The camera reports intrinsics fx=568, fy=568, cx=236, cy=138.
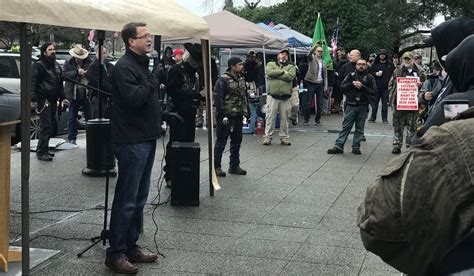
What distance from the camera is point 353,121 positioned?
11.0m

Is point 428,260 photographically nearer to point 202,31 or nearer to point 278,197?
point 202,31

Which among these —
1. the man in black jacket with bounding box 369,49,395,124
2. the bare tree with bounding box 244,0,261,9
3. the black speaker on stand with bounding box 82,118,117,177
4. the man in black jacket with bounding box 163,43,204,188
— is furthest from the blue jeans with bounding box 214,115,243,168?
the bare tree with bounding box 244,0,261,9

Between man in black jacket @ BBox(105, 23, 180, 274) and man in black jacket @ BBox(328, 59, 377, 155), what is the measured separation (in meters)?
6.72

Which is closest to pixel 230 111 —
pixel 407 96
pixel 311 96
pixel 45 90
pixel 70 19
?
pixel 45 90

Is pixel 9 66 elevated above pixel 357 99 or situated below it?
above

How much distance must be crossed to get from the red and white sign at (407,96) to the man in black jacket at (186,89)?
4.87 m

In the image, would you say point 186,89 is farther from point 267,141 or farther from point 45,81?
point 267,141

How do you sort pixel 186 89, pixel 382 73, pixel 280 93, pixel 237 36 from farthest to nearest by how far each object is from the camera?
pixel 382 73 → pixel 237 36 → pixel 280 93 → pixel 186 89

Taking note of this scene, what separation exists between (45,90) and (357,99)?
5.64 metres

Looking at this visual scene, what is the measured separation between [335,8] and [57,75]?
19.0m

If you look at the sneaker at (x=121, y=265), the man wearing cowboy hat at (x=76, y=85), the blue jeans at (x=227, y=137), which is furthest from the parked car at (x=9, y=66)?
the sneaker at (x=121, y=265)

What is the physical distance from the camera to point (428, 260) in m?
1.53

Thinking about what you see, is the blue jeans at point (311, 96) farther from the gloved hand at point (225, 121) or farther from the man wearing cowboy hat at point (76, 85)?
the gloved hand at point (225, 121)

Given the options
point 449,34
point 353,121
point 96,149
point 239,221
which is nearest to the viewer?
point 449,34
